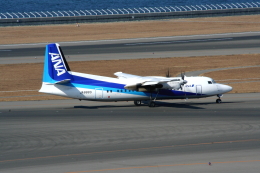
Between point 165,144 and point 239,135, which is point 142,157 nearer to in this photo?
point 165,144

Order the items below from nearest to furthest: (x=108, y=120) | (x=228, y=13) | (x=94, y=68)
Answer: (x=108, y=120) → (x=94, y=68) → (x=228, y=13)

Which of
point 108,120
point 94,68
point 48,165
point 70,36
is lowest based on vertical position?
point 48,165

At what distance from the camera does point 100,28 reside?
92500mm

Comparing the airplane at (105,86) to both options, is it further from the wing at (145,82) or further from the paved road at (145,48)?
the paved road at (145,48)

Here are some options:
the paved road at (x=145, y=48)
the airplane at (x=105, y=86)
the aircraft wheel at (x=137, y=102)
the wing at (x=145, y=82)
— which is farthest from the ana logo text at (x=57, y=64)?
the paved road at (x=145, y=48)

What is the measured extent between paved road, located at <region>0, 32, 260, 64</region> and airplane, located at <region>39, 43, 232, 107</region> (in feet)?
A: 90.9

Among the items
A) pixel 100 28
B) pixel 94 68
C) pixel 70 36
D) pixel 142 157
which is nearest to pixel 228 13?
pixel 100 28

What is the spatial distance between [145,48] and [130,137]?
4647 cm

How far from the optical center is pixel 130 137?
88.8 ft

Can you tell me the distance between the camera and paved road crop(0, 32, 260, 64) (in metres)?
66.5

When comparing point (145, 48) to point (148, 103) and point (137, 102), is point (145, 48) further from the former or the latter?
point (148, 103)

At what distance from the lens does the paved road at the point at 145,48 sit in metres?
66.5

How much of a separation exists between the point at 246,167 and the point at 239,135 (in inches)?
242

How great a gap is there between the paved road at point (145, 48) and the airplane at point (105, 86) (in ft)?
90.9
